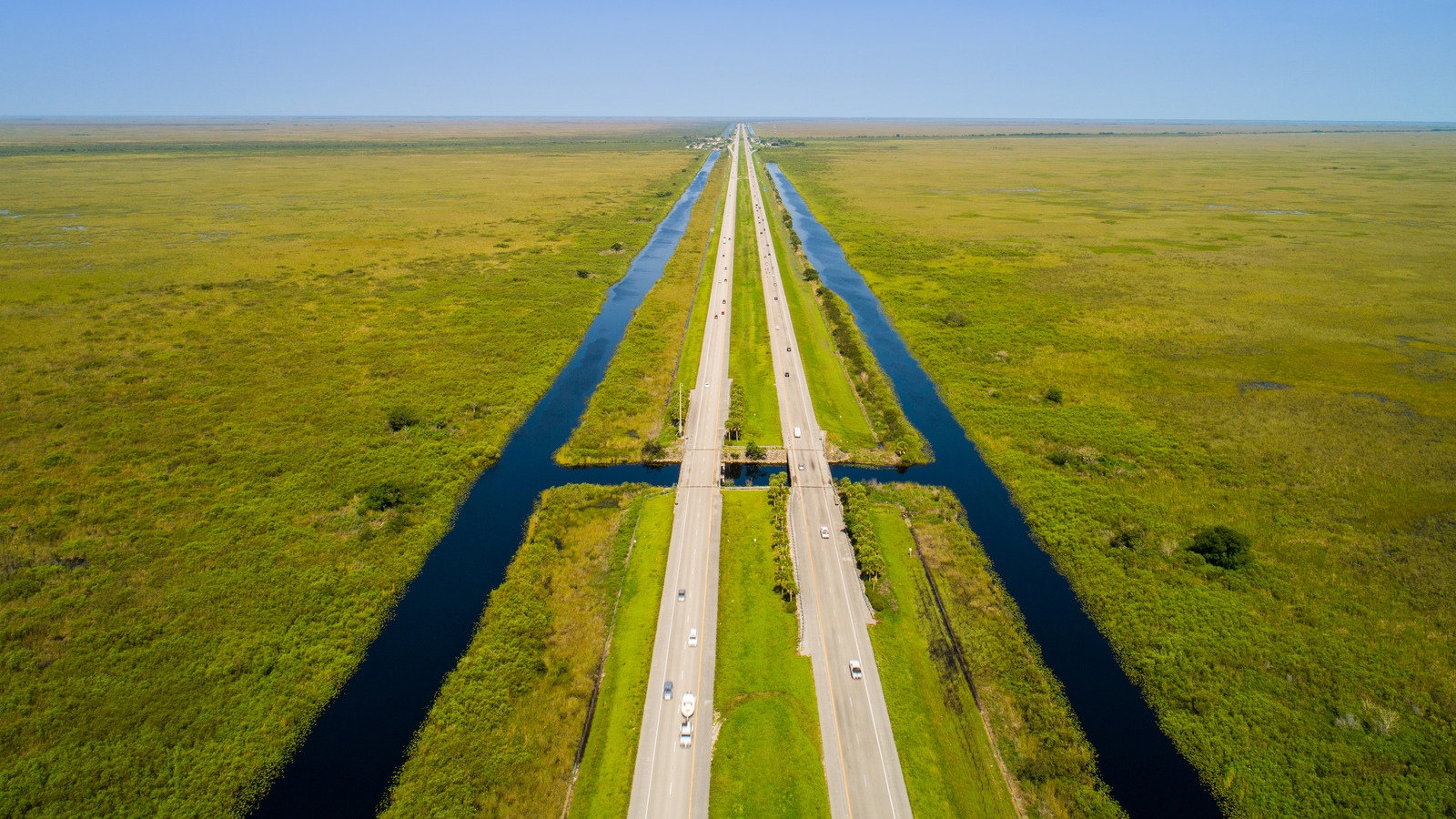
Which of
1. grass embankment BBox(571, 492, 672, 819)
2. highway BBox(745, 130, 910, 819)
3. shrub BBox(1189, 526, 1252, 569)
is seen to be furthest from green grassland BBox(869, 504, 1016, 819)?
shrub BBox(1189, 526, 1252, 569)

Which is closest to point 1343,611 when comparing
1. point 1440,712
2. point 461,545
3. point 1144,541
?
point 1440,712

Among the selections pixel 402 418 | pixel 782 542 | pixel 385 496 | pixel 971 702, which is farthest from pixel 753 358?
pixel 971 702

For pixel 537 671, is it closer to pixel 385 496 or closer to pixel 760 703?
pixel 760 703

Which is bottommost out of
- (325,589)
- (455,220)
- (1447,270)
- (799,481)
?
(325,589)

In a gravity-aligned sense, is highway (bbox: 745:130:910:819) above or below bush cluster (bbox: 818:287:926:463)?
below

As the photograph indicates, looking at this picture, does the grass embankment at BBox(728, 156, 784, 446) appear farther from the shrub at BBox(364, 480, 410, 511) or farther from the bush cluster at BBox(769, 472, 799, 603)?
the shrub at BBox(364, 480, 410, 511)

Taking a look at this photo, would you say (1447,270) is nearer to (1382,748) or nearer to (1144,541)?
(1144,541)

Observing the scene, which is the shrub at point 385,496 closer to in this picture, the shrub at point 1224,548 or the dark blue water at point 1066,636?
the dark blue water at point 1066,636
